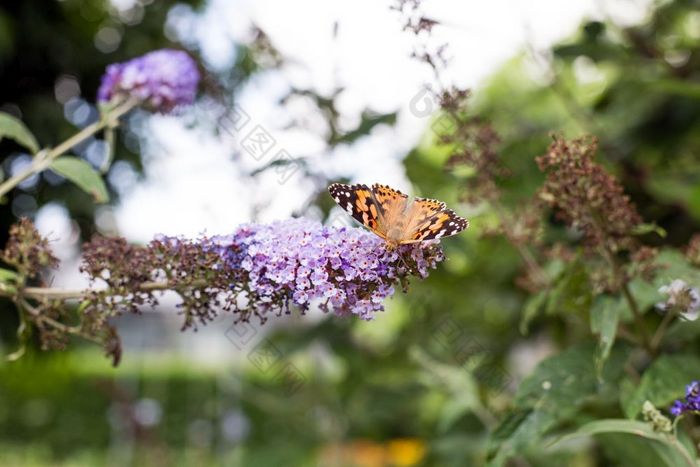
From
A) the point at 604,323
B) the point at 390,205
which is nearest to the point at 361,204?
the point at 390,205

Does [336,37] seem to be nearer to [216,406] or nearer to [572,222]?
[572,222]

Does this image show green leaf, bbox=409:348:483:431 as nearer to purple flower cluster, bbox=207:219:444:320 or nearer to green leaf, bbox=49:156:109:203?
purple flower cluster, bbox=207:219:444:320

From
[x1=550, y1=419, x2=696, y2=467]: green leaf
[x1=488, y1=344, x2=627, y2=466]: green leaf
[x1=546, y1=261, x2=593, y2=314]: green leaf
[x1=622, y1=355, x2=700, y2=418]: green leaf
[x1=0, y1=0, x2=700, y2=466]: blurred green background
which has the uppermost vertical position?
[x1=0, y1=0, x2=700, y2=466]: blurred green background

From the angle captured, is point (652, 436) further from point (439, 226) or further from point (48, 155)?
point (48, 155)

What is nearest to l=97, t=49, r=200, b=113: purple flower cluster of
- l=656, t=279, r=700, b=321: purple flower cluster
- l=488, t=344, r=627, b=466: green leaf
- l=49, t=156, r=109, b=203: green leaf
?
l=49, t=156, r=109, b=203: green leaf

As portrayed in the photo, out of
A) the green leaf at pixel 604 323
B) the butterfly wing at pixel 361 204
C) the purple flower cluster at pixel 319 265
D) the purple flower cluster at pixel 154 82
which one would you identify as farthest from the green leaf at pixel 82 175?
the green leaf at pixel 604 323
